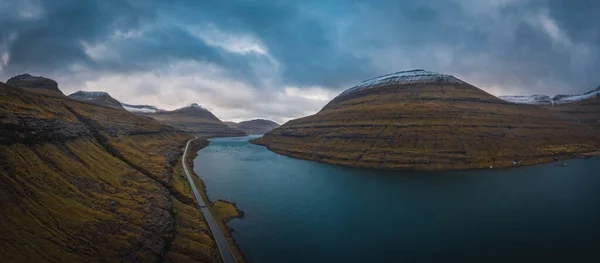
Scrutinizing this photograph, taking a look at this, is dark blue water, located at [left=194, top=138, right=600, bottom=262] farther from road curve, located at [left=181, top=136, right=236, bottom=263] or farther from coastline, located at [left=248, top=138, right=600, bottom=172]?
coastline, located at [left=248, top=138, right=600, bottom=172]

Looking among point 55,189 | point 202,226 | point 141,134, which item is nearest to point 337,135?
point 141,134

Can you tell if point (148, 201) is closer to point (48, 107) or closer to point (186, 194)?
point (186, 194)

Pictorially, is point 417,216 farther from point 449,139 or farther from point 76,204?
point 449,139

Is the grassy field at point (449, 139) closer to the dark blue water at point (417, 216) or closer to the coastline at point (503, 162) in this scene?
the coastline at point (503, 162)

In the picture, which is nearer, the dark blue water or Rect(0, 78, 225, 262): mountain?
Rect(0, 78, 225, 262): mountain

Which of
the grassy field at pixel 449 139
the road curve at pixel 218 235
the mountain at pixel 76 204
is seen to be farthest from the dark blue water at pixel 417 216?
the grassy field at pixel 449 139

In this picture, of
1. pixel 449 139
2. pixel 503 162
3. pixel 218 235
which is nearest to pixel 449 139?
pixel 449 139

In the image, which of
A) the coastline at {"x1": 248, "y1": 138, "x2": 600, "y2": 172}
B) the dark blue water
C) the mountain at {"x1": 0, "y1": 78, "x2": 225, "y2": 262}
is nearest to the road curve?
the mountain at {"x1": 0, "y1": 78, "x2": 225, "y2": 262}
